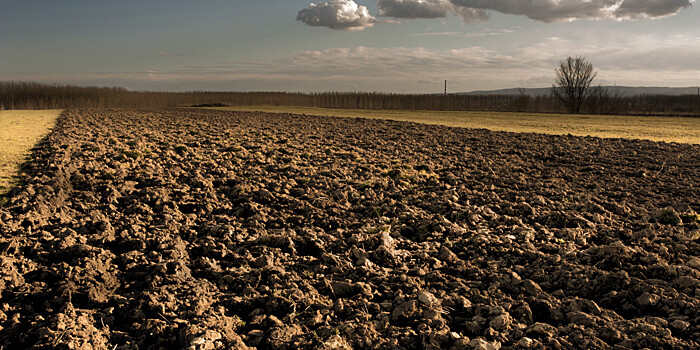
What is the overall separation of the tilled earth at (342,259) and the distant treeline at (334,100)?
49.6 metres

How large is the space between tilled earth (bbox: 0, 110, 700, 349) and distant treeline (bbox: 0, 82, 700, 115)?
163ft

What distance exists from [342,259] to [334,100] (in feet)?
227

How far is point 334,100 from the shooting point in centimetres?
7350

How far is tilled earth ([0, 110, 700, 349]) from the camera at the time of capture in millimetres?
3986

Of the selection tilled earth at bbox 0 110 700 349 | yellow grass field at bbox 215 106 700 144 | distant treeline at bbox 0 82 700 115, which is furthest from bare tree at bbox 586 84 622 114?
tilled earth at bbox 0 110 700 349

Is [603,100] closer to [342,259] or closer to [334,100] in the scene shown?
[334,100]

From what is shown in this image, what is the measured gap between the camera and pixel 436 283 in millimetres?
5039

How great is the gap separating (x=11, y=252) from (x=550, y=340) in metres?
5.69

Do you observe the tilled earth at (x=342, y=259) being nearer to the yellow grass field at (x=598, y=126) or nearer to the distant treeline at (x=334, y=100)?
the yellow grass field at (x=598, y=126)

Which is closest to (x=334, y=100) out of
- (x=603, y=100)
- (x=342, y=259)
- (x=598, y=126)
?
(x=603, y=100)

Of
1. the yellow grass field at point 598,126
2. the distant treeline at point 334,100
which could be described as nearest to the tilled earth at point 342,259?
the yellow grass field at point 598,126

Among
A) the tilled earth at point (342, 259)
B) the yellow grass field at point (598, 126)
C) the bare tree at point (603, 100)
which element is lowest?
the tilled earth at point (342, 259)

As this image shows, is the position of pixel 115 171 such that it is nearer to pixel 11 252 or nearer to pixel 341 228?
pixel 11 252

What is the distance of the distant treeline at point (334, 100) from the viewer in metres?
54.9
